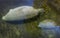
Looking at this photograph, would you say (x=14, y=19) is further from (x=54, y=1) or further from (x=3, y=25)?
(x=54, y=1)

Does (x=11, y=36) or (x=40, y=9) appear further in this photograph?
(x=40, y=9)

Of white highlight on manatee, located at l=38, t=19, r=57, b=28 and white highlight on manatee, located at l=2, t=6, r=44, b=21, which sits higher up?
white highlight on manatee, located at l=2, t=6, r=44, b=21

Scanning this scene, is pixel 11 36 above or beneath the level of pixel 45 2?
beneath

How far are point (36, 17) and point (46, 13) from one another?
0.16 feet

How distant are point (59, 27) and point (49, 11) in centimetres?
10

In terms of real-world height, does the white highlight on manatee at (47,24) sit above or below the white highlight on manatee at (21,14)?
below

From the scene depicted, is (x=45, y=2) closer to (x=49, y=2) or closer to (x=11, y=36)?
(x=49, y=2)

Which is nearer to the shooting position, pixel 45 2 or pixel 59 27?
pixel 59 27

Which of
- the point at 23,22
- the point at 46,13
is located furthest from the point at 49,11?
the point at 23,22

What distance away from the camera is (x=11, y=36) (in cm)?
44

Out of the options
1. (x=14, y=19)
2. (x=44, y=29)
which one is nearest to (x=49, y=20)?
(x=44, y=29)

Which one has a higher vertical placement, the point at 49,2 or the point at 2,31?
the point at 49,2

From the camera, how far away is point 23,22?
1.64ft

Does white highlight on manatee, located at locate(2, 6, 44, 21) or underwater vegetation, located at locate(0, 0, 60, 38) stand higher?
white highlight on manatee, located at locate(2, 6, 44, 21)
